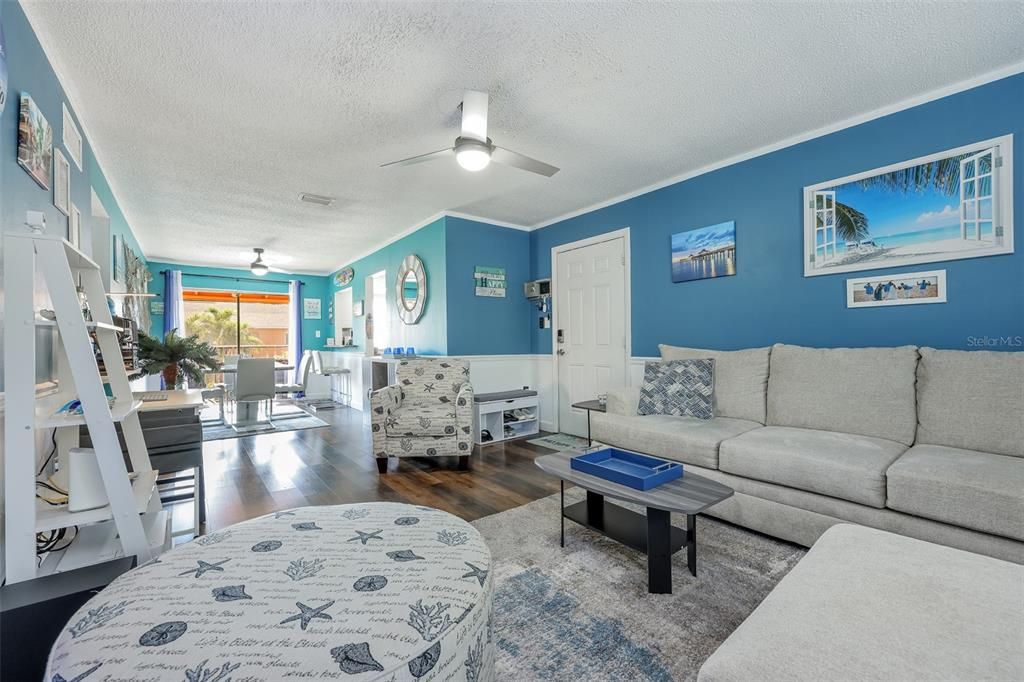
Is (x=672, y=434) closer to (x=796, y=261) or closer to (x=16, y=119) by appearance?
(x=796, y=261)

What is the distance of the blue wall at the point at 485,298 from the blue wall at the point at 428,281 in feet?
0.37

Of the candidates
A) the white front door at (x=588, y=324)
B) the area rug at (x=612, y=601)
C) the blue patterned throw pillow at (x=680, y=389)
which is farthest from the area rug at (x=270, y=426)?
the blue patterned throw pillow at (x=680, y=389)

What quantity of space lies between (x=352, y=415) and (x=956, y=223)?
6.34 meters

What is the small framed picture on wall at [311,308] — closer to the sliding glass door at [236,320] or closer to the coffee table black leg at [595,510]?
the sliding glass door at [236,320]

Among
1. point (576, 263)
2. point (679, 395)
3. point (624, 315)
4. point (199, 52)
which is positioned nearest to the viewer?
point (199, 52)

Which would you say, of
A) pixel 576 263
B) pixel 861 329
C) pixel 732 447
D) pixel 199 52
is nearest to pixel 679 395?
pixel 732 447

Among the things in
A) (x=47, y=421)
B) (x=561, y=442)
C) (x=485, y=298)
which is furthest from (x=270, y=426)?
(x=47, y=421)

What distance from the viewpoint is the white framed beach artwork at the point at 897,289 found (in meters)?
2.47

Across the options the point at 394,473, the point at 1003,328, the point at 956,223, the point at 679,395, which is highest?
the point at 956,223

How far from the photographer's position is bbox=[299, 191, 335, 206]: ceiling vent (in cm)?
412

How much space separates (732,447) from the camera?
7.89 feet

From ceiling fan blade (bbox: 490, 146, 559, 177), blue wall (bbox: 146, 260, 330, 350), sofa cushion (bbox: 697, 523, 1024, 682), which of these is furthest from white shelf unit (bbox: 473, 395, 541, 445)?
blue wall (bbox: 146, 260, 330, 350)

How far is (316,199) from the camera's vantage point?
4207 mm

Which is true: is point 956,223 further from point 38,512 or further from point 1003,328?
point 38,512
